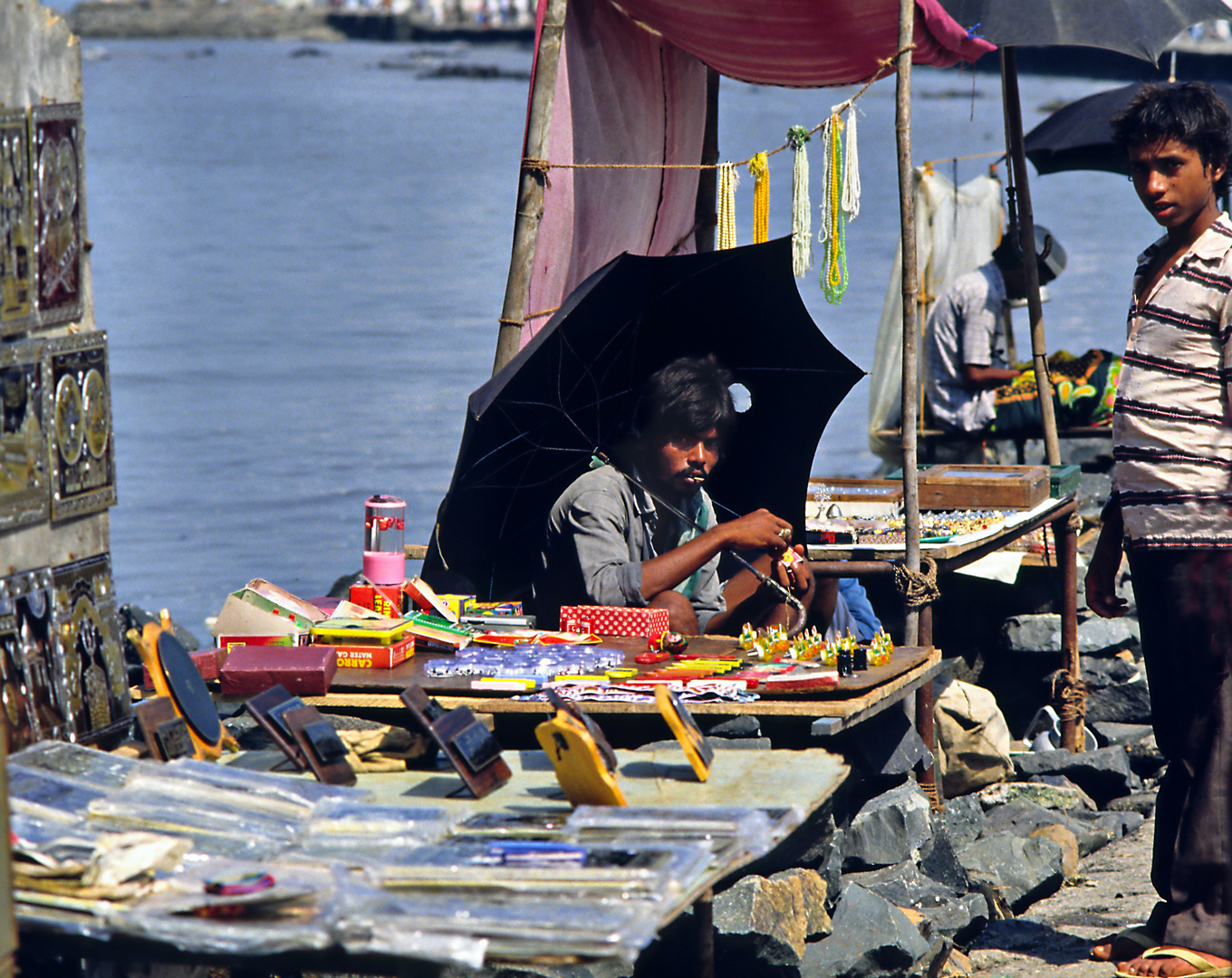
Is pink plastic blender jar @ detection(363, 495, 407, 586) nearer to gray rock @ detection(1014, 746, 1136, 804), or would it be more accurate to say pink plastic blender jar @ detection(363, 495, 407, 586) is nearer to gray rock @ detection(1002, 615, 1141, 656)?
gray rock @ detection(1014, 746, 1136, 804)

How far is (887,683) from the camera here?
12.5 ft

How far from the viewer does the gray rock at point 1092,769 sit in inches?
223

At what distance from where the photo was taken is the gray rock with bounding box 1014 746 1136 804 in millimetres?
5652

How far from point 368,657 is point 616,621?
682 mm

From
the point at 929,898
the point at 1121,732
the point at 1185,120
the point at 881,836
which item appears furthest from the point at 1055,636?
the point at 1185,120

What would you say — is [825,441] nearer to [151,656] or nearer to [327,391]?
[327,391]

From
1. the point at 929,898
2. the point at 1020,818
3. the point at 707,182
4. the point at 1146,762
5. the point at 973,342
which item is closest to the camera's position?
the point at 929,898

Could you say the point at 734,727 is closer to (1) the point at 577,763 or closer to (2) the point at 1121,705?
(1) the point at 577,763

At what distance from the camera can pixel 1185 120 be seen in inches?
140

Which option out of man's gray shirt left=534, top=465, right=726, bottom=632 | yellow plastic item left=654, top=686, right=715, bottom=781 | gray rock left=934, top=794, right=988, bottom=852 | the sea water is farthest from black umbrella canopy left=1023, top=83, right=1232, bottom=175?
yellow plastic item left=654, top=686, right=715, bottom=781

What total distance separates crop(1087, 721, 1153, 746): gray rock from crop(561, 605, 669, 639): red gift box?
2.75m

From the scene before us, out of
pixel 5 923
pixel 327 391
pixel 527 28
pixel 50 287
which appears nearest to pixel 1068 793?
pixel 50 287

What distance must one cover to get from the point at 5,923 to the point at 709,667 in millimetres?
1986

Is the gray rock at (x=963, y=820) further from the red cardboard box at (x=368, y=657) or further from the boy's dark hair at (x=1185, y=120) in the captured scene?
the boy's dark hair at (x=1185, y=120)
